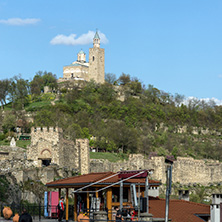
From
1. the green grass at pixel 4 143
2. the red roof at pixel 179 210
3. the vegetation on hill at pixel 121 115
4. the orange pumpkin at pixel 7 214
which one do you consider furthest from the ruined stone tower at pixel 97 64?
the orange pumpkin at pixel 7 214

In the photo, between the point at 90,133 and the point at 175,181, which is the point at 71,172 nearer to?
the point at 175,181

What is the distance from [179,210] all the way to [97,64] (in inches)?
3849

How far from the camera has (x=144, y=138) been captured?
92188 mm

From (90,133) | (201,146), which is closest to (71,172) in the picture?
(90,133)

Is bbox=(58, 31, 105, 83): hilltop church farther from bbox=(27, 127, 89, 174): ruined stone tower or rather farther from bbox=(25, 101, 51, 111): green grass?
bbox=(27, 127, 89, 174): ruined stone tower

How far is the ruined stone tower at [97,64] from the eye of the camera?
12769cm

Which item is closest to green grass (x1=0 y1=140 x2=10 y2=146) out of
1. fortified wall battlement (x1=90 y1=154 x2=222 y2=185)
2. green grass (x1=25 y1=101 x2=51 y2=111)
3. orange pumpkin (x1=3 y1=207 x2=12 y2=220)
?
fortified wall battlement (x1=90 y1=154 x2=222 y2=185)

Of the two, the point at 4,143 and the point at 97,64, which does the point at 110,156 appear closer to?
the point at 4,143

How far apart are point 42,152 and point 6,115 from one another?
38103 mm

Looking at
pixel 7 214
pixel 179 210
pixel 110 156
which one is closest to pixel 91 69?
pixel 110 156

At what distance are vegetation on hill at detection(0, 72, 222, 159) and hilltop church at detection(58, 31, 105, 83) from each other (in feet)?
13.2

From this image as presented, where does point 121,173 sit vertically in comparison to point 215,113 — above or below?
below

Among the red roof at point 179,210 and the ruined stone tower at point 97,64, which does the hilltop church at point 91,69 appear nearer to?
the ruined stone tower at point 97,64

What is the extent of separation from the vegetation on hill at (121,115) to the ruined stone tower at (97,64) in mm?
3585
